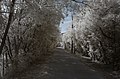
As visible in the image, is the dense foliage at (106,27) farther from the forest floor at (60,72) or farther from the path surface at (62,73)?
the path surface at (62,73)

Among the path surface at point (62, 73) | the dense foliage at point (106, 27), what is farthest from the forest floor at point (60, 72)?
the dense foliage at point (106, 27)

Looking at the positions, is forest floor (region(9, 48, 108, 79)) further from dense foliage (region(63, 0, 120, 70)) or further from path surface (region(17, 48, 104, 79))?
dense foliage (region(63, 0, 120, 70))

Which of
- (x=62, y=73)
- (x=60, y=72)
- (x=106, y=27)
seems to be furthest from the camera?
(x=106, y=27)

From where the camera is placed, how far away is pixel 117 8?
65.1 feet

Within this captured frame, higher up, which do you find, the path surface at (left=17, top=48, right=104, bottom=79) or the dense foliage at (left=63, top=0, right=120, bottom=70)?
the dense foliage at (left=63, top=0, right=120, bottom=70)

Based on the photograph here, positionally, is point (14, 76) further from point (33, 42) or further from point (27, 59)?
point (33, 42)

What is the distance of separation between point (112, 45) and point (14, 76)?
34.9 ft

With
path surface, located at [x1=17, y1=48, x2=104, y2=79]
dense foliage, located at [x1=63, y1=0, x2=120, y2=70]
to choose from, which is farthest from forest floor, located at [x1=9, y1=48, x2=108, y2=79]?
dense foliage, located at [x1=63, y1=0, x2=120, y2=70]

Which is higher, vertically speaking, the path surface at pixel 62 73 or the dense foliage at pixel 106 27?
the dense foliage at pixel 106 27

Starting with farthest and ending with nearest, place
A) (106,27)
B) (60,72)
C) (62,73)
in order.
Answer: (106,27)
(60,72)
(62,73)

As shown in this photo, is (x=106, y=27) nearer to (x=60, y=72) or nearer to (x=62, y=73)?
(x=60, y=72)

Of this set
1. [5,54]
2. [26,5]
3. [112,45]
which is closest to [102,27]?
[112,45]

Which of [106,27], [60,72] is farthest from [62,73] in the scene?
[106,27]

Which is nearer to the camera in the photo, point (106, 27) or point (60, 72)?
point (60, 72)
